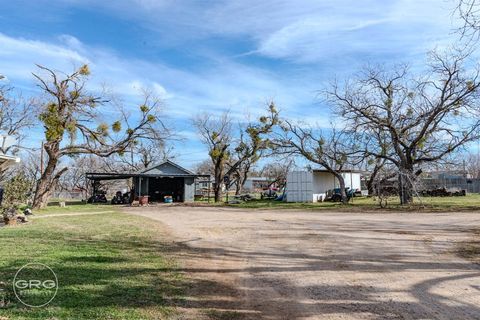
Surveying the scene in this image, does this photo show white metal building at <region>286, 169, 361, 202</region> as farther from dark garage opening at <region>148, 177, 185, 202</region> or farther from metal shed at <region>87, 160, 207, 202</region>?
dark garage opening at <region>148, 177, 185, 202</region>

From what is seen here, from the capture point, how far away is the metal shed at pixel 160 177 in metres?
37.4

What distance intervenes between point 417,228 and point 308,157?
19.0m

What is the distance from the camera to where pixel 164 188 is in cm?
4303

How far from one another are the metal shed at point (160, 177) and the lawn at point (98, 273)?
25622mm

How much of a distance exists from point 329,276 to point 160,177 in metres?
33.8

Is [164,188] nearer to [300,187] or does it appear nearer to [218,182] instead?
[218,182]

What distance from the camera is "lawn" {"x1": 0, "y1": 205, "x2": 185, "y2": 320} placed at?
→ 4793 millimetres

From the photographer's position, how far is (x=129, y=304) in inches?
203

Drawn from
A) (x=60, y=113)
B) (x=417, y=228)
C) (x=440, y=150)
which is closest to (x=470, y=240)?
(x=417, y=228)

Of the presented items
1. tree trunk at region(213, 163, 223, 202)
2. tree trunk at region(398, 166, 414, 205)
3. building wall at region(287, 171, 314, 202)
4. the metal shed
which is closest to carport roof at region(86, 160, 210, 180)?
the metal shed

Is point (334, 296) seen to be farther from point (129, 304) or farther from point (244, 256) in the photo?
point (244, 256)

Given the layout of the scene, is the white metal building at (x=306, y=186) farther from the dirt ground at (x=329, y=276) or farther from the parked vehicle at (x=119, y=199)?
the dirt ground at (x=329, y=276)

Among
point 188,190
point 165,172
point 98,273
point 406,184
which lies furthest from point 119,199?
point 98,273

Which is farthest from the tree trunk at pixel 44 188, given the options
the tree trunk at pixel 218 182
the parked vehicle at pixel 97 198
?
the tree trunk at pixel 218 182
